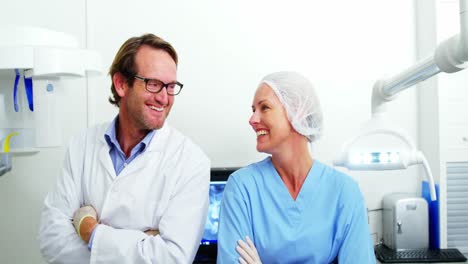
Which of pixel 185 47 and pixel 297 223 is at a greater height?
pixel 185 47

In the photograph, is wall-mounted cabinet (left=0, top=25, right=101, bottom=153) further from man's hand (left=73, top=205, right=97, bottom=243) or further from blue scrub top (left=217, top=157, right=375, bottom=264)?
blue scrub top (left=217, top=157, right=375, bottom=264)

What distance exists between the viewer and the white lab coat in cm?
129

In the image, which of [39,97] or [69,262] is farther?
[39,97]

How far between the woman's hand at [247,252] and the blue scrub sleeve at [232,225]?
0.07 feet

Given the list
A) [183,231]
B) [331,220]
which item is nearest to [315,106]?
[331,220]

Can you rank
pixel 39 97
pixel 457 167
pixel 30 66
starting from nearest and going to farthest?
pixel 30 66, pixel 39 97, pixel 457 167

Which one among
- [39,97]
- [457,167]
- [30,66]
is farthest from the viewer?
[457,167]

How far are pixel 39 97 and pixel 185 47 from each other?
3.16 feet

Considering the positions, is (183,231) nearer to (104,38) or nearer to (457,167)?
(104,38)

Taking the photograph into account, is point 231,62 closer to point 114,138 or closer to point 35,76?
point 114,138

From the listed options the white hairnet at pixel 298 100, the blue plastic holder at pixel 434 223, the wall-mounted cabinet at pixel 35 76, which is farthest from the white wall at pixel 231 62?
the white hairnet at pixel 298 100

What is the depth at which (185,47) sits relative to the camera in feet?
7.42

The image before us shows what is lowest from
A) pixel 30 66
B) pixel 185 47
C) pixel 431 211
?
pixel 431 211

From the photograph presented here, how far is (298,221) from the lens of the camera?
55.8 inches
